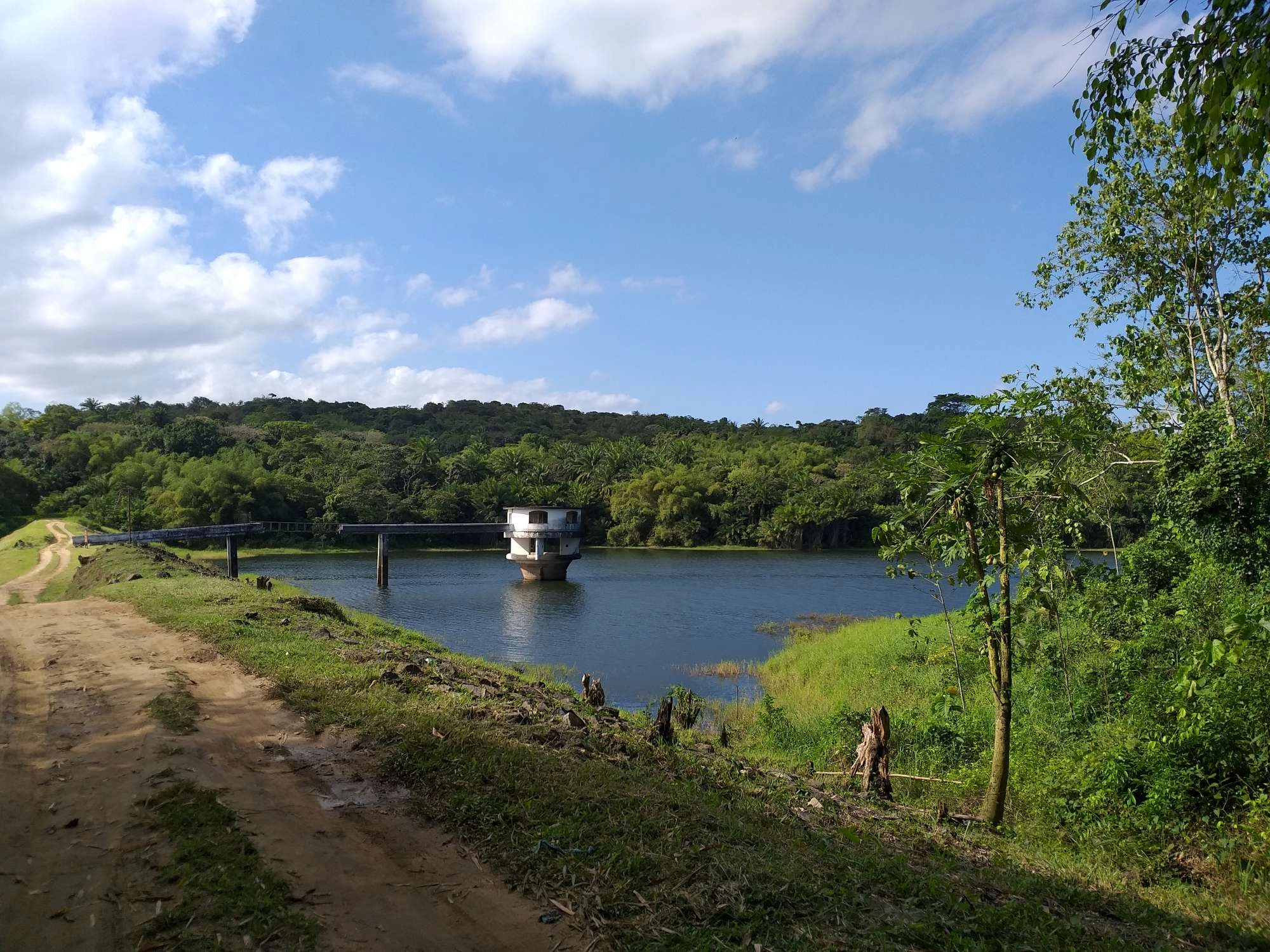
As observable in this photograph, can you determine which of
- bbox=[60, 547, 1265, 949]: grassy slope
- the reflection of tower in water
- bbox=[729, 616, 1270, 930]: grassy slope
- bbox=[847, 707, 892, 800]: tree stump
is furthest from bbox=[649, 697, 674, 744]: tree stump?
the reflection of tower in water

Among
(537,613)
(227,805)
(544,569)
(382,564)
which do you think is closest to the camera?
(227,805)

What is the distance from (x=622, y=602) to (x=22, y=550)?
26.8 m

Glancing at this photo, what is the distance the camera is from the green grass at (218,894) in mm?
4602

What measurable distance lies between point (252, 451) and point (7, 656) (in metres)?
80.2

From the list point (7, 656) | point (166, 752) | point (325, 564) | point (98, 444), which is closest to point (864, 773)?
point (166, 752)

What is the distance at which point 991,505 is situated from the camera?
846 centimetres

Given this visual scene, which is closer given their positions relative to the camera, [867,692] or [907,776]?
Result: [907,776]

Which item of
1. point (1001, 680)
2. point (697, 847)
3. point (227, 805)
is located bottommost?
point (697, 847)

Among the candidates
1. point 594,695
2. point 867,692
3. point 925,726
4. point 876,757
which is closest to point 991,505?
point 876,757

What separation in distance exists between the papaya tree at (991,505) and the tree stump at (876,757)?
1230 millimetres

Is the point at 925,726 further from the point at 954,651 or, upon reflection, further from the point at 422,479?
the point at 422,479

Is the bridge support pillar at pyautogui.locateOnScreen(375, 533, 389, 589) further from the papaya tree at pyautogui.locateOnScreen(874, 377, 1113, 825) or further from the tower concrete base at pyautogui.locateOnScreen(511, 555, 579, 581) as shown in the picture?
the papaya tree at pyautogui.locateOnScreen(874, 377, 1113, 825)

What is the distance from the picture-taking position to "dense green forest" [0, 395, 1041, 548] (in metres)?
68.2

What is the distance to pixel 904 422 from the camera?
120 meters
